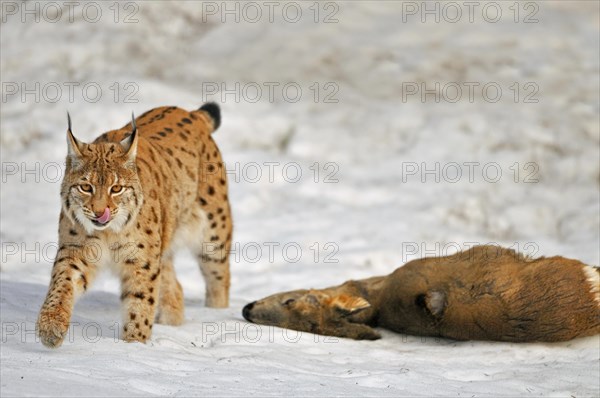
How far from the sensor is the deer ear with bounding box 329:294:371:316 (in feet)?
27.3

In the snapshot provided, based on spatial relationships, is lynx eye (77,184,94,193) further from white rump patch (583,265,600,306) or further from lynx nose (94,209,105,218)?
white rump patch (583,265,600,306)

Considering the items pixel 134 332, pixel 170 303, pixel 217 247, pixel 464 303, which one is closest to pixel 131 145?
pixel 134 332

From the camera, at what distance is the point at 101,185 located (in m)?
6.74

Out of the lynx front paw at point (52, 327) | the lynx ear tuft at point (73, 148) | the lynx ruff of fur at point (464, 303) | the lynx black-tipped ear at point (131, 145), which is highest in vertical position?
the lynx black-tipped ear at point (131, 145)

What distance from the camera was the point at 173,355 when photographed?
6.59 m

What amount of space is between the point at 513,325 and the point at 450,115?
20.6ft

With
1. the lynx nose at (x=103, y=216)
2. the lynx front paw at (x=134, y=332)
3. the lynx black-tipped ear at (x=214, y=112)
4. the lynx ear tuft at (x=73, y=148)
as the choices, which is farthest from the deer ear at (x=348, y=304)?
the lynx ear tuft at (x=73, y=148)

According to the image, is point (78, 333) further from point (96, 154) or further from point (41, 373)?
point (41, 373)

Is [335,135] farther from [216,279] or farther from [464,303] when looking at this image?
[464,303]

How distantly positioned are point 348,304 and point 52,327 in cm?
286

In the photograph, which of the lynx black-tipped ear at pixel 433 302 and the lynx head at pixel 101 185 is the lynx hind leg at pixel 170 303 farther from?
the lynx black-tipped ear at pixel 433 302

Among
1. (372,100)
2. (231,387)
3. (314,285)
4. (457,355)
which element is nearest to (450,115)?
(372,100)

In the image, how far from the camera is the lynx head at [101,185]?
22.0 feet

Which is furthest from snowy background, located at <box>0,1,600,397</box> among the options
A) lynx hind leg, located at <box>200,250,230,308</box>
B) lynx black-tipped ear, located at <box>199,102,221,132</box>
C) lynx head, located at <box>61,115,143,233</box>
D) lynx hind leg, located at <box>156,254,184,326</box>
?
lynx black-tipped ear, located at <box>199,102,221,132</box>
